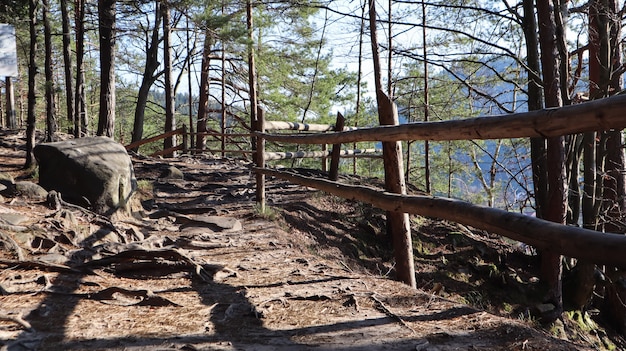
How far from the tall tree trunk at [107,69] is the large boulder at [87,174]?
17.4 ft

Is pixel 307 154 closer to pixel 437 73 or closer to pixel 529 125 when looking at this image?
pixel 529 125

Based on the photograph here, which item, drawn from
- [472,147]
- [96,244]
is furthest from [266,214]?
[472,147]

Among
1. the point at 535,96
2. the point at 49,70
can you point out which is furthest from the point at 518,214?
the point at 49,70

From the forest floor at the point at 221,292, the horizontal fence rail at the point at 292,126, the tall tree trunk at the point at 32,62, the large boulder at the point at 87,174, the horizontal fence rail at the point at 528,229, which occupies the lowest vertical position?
the forest floor at the point at 221,292

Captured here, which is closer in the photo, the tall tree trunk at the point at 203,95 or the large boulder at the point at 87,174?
the large boulder at the point at 87,174

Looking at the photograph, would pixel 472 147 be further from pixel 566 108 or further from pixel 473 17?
pixel 566 108

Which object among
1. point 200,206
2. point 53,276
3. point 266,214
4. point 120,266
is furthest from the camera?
point 200,206

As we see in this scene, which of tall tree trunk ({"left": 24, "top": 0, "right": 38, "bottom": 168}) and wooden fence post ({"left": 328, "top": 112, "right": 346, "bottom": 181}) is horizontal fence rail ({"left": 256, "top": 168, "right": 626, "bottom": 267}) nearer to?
wooden fence post ({"left": 328, "top": 112, "right": 346, "bottom": 181})

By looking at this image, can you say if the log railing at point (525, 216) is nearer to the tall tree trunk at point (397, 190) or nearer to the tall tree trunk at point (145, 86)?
the tall tree trunk at point (397, 190)

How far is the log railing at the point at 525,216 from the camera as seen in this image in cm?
175

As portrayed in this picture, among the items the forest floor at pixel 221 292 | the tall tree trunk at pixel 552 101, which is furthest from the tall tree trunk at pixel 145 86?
the tall tree trunk at pixel 552 101

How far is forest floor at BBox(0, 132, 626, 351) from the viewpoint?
2.54m

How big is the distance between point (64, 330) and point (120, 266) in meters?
1.32

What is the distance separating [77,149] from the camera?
6301 millimetres
